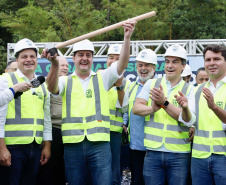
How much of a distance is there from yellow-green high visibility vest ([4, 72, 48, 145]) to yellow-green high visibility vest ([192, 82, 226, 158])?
209 cm

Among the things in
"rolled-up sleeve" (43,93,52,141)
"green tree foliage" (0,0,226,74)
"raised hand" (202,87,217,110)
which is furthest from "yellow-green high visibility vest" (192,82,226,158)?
"green tree foliage" (0,0,226,74)

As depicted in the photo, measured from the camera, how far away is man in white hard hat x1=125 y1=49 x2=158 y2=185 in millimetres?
5445

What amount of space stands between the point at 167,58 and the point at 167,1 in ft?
54.3

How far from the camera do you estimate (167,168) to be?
4762mm

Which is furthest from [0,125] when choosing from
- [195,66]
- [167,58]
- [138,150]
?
[195,66]

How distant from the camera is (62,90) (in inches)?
192

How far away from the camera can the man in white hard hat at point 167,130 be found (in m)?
4.68

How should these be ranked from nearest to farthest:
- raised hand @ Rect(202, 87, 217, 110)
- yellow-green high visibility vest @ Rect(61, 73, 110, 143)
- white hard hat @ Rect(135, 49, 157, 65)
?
raised hand @ Rect(202, 87, 217, 110)
yellow-green high visibility vest @ Rect(61, 73, 110, 143)
white hard hat @ Rect(135, 49, 157, 65)

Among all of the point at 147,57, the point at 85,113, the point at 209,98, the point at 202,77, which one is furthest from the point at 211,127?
the point at 202,77

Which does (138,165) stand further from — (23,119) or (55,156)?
(23,119)

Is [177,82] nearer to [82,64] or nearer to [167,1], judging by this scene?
[82,64]

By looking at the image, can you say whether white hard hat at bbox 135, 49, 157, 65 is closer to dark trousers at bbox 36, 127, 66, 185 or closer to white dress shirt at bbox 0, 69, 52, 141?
white dress shirt at bbox 0, 69, 52, 141

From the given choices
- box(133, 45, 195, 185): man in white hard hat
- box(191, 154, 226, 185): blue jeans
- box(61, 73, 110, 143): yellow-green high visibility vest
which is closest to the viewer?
box(191, 154, 226, 185): blue jeans

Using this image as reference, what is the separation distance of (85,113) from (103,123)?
269 mm
